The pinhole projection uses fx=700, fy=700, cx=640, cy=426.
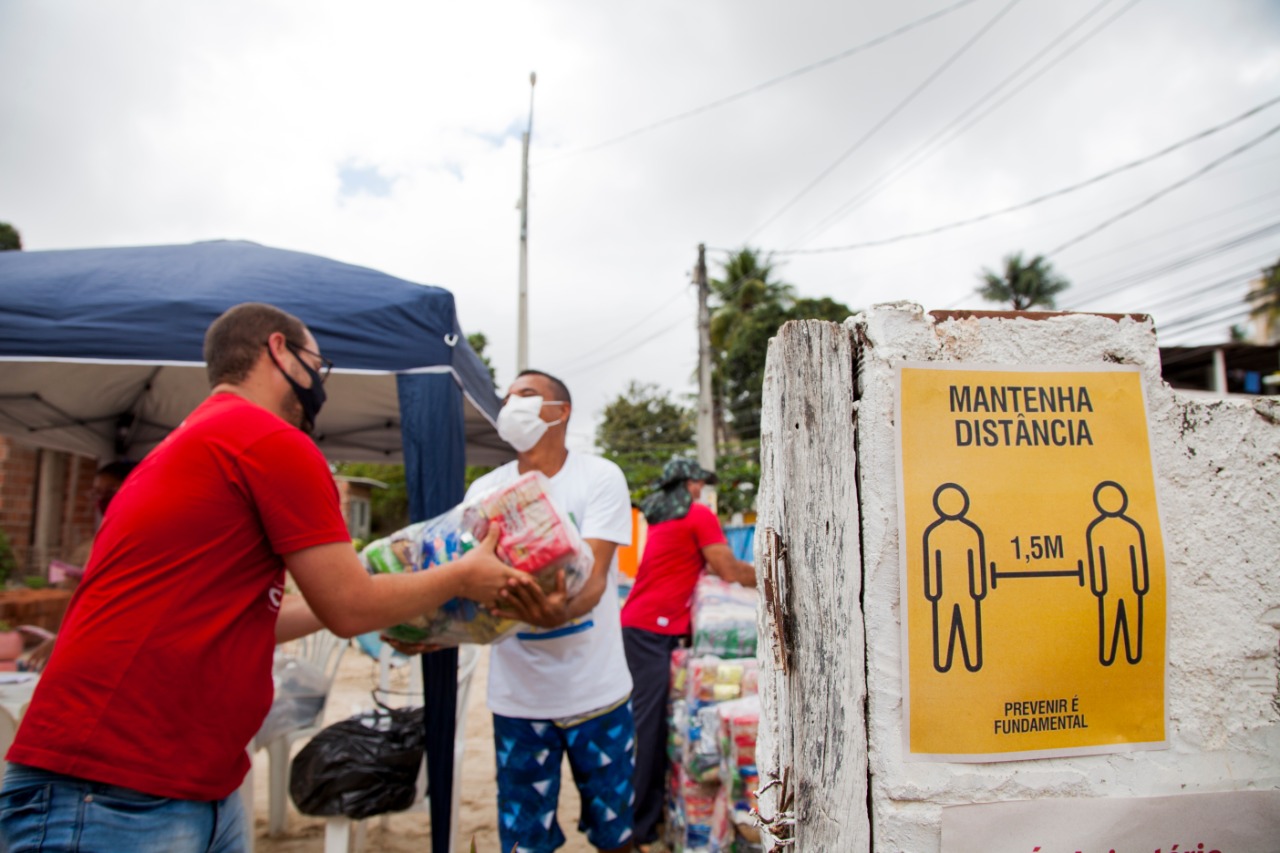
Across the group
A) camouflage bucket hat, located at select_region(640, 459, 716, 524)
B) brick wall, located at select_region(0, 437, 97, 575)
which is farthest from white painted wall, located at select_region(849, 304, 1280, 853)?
brick wall, located at select_region(0, 437, 97, 575)

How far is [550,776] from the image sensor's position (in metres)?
2.33

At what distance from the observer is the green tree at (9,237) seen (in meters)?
12.4

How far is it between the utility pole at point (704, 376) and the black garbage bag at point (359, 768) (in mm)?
10450

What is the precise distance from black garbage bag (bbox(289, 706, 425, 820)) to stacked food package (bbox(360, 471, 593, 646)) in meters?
0.92

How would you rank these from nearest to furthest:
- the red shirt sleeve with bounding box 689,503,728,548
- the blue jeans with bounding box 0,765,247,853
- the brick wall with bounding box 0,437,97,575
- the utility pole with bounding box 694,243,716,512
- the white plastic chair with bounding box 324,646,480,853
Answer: the blue jeans with bounding box 0,765,247,853
the white plastic chair with bounding box 324,646,480,853
the red shirt sleeve with bounding box 689,503,728,548
the brick wall with bounding box 0,437,97,575
the utility pole with bounding box 694,243,716,512

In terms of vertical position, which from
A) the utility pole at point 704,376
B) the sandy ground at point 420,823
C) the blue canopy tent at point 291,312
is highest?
the utility pole at point 704,376

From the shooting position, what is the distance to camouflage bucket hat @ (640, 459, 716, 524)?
12.6 feet

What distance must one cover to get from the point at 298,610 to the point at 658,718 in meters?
2.16

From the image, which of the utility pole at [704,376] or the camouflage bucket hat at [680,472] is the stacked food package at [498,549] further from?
the utility pole at [704,376]

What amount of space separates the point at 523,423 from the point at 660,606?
5.23 ft

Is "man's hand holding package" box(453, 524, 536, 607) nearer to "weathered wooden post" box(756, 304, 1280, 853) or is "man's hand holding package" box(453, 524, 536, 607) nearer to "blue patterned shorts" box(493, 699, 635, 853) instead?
"blue patterned shorts" box(493, 699, 635, 853)

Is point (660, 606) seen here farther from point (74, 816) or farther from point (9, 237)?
point (9, 237)

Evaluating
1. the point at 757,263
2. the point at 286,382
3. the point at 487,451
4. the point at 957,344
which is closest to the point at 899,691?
the point at 957,344

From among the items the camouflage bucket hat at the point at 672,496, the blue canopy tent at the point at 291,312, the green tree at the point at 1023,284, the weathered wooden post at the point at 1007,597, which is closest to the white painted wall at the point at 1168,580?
the weathered wooden post at the point at 1007,597
